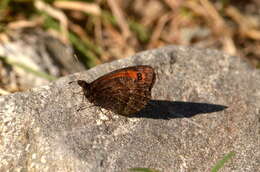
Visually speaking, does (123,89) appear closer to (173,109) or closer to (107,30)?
(173,109)

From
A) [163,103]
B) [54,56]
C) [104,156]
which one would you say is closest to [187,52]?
[163,103]

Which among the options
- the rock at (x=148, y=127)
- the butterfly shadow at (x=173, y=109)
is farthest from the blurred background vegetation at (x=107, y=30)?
the butterfly shadow at (x=173, y=109)

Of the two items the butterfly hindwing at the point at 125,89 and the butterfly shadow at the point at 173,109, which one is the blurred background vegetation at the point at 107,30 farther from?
the butterfly shadow at the point at 173,109

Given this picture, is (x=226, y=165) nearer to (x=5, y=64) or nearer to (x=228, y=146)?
(x=228, y=146)

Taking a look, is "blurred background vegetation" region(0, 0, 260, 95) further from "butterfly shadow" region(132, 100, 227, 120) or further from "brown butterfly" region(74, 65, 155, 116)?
"butterfly shadow" region(132, 100, 227, 120)

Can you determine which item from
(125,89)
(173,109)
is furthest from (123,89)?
(173,109)

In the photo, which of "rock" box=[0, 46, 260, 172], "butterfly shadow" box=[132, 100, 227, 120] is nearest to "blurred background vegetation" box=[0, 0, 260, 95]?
"rock" box=[0, 46, 260, 172]
